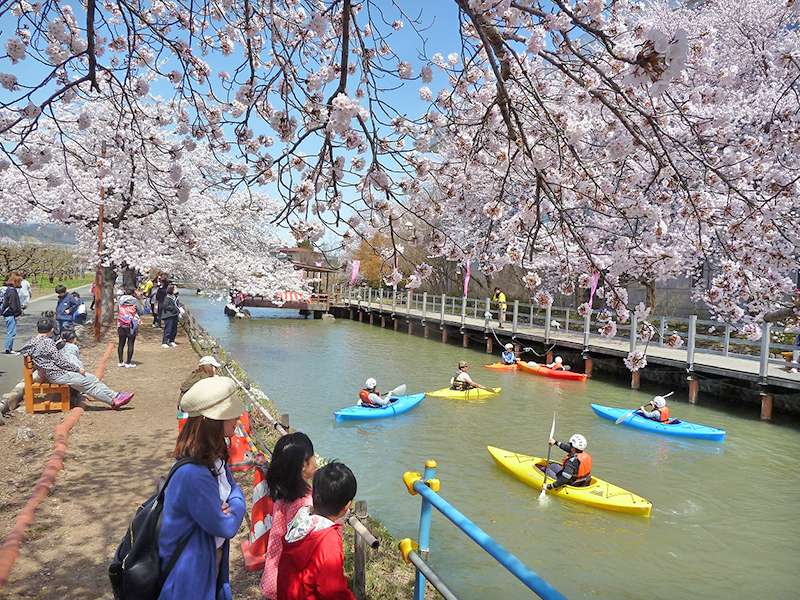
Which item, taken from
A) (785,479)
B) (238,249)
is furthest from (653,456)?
(238,249)

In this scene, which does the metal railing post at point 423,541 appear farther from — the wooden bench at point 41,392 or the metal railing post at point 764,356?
the metal railing post at point 764,356

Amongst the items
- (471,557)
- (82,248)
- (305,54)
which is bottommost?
(471,557)

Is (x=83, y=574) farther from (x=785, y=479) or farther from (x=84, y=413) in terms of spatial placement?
(x=785, y=479)

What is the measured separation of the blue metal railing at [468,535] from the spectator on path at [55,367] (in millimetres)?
6156

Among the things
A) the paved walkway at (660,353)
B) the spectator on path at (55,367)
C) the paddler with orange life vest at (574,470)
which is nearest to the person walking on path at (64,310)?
the spectator on path at (55,367)

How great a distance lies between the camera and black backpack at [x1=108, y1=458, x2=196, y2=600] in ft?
7.34

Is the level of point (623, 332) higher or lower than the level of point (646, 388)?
higher

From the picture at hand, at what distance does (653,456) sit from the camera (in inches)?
410

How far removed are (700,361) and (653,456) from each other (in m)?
5.66

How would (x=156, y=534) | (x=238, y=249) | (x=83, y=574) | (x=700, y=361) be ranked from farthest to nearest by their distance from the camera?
(x=238, y=249)
(x=700, y=361)
(x=83, y=574)
(x=156, y=534)

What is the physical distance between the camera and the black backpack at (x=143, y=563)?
2.24m

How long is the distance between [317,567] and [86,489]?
12.2 ft

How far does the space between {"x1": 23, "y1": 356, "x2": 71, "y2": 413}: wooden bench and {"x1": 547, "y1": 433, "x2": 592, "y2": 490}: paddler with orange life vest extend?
6974 mm

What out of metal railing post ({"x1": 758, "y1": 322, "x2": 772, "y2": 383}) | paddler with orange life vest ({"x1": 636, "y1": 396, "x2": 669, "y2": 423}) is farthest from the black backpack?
metal railing post ({"x1": 758, "y1": 322, "x2": 772, "y2": 383})
